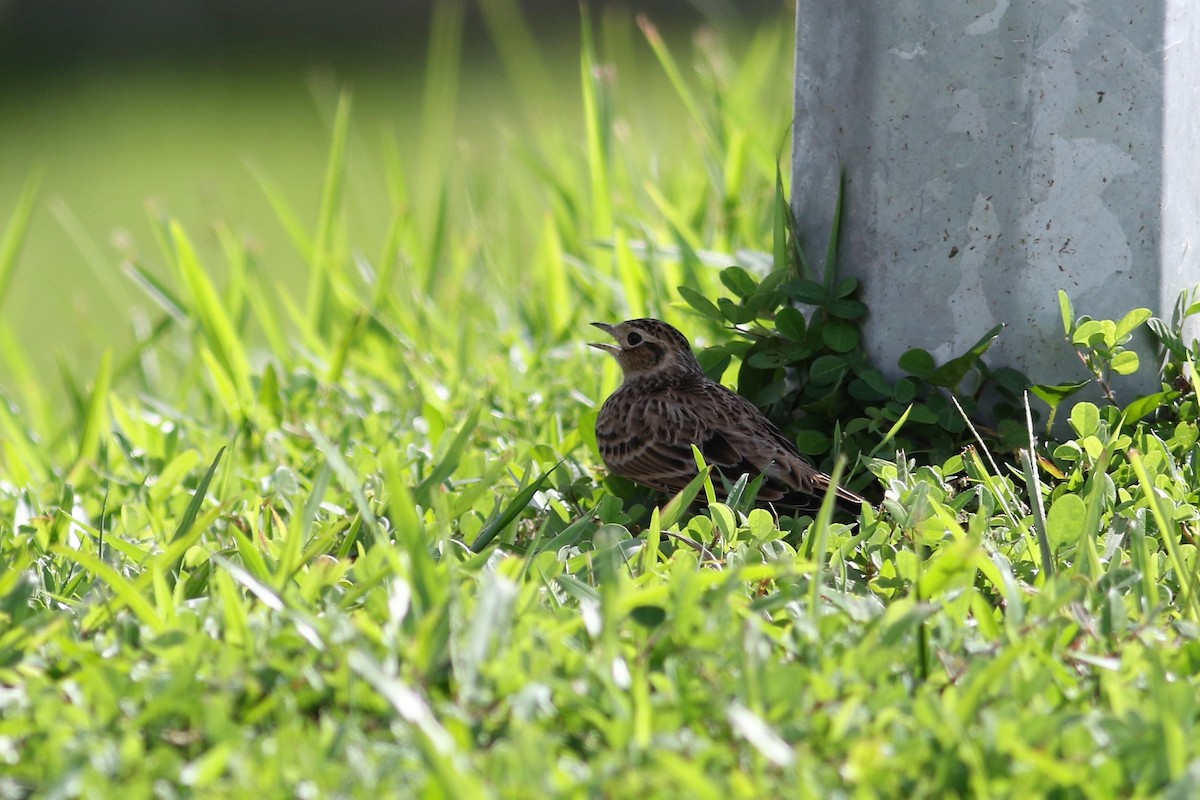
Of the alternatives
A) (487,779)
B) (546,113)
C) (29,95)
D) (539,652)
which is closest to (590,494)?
(539,652)

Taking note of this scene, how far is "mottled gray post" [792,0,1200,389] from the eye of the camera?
3.23m

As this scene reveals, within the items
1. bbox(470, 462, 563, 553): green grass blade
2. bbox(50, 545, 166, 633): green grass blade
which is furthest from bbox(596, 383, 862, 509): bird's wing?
bbox(50, 545, 166, 633): green grass blade

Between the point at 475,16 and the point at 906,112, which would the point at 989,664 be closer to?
the point at 906,112

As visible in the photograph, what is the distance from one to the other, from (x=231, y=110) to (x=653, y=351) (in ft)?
27.6

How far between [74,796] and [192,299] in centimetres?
323

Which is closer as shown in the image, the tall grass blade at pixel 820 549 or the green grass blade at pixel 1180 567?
the tall grass blade at pixel 820 549

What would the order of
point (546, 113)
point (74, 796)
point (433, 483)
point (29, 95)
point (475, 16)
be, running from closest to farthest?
point (74, 796), point (433, 483), point (546, 113), point (29, 95), point (475, 16)

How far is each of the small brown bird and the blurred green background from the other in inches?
89.7

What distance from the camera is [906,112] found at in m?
3.39

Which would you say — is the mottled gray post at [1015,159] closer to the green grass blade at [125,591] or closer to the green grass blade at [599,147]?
the green grass blade at [599,147]

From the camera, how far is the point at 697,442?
143 inches

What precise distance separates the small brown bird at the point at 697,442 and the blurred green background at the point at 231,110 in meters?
2.28

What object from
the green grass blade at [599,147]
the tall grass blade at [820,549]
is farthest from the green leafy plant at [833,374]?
the green grass blade at [599,147]

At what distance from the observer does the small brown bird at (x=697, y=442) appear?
3414 mm
